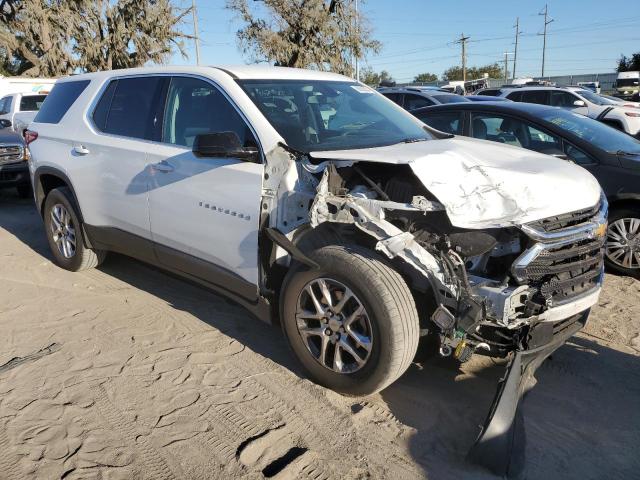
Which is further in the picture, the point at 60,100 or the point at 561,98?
the point at 561,98

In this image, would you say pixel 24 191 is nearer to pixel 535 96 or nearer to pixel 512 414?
pixel 512 414

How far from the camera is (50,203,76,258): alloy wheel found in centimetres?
561

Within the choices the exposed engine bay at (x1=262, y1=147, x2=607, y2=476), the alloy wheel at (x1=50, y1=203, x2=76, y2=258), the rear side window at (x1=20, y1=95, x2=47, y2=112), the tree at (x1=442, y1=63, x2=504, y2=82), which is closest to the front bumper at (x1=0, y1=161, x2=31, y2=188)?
the alloy wheel at (x1=50, y1=203, x2=76, y2=258)

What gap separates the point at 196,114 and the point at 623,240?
413cm

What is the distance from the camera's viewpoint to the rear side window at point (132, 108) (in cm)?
449

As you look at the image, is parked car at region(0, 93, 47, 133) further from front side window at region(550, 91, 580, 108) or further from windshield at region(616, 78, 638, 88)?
windshield at region(616, 78, 638, 88)

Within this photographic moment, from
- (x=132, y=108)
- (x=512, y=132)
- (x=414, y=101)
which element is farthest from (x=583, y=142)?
(x=414, y=101)

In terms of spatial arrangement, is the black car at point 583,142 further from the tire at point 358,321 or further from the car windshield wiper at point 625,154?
the tire at point 358,321

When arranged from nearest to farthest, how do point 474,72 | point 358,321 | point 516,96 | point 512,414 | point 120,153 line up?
point 512,414
point 358,321
point 120,153
point 516,96
point 474,72

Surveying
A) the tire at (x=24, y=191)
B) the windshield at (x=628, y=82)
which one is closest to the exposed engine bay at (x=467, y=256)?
the tire at (x=24, y=191)

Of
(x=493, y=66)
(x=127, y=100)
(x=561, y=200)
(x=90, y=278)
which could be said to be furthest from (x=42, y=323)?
(x=493, y=66)

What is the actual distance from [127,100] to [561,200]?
345 cm

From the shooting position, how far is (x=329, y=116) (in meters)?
4.21

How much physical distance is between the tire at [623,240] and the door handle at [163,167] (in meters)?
4.06
